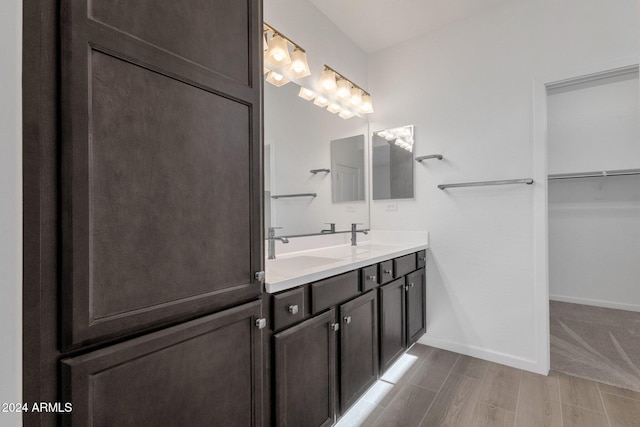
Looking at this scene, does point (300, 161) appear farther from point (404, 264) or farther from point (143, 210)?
point (143, 210)

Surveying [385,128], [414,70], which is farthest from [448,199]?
[414,70]

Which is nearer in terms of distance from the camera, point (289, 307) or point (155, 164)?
point (155, 164)

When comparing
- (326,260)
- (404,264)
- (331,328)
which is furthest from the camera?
(404,264)

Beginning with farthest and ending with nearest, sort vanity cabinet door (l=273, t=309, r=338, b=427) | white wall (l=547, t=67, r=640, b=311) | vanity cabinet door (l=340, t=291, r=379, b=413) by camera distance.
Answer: white wall (l=547, t=67, r=640, b=311) → vanity cabinet door (l=340, t=291, r=379, b=413) → vanity cabinet door (l=273, t=309, r=338, b=427)

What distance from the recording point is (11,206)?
1.76 feet

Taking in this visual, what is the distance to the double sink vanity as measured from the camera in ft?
3.93

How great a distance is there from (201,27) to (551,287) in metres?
4.61

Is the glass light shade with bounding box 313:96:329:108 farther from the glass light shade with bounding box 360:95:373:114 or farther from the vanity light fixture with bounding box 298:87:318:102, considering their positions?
the glass light shade with bounding box 360:95:373:114

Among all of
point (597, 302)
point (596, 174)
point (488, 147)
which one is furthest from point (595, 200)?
point (488, 147)

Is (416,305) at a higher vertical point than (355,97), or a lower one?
lower

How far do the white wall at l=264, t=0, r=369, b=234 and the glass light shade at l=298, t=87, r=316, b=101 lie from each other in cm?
3

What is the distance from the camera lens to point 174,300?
0.83 m

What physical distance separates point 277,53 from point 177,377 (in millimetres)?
1784

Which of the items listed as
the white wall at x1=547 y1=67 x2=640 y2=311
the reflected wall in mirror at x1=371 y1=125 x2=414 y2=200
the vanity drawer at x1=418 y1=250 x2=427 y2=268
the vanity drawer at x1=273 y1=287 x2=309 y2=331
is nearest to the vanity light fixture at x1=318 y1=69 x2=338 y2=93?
the reflected wall in mirror at x1=371 y1=125 x2=414 y2=200
